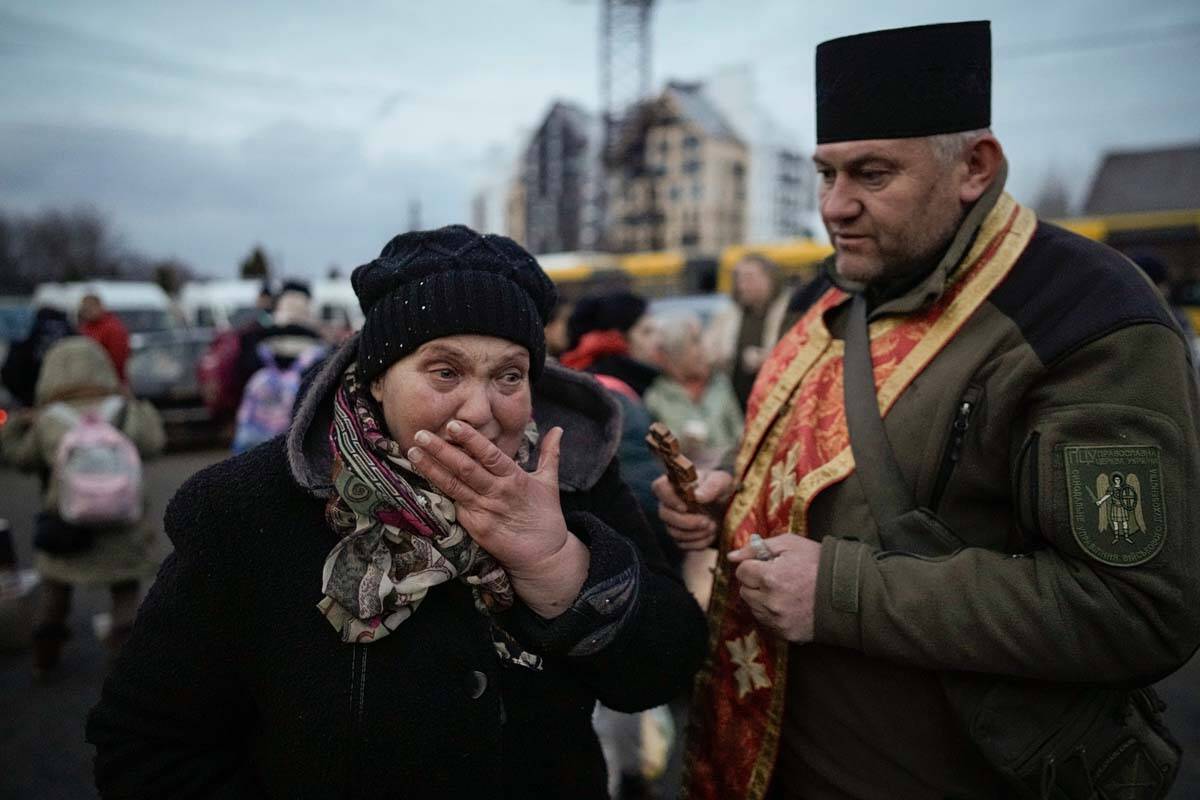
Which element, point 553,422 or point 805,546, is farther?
point 553,422

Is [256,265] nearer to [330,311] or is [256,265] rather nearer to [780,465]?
[330,311]

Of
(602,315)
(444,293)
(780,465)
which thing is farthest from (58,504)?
(780,465)

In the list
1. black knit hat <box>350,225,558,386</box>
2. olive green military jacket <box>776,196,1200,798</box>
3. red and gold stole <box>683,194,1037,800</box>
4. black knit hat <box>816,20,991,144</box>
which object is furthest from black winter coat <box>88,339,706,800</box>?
black knit hat <box>816,20,991,144</box>

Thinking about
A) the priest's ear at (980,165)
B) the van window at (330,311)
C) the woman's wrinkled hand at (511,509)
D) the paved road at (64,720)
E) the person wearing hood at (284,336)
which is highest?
the priest's ear at (980,165)

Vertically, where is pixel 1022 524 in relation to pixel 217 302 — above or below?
below

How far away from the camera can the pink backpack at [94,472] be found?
12.7ft

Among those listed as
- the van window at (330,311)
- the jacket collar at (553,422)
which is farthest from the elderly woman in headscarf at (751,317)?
the van window at (330,311)

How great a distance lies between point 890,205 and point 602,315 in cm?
252

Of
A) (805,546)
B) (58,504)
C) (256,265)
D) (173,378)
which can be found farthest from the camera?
(256,265)

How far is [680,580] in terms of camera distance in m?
1.71

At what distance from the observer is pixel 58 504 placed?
3.97 metres

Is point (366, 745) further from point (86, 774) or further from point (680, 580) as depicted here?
point (86, 774)

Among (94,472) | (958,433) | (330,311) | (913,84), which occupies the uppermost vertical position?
(913,84)

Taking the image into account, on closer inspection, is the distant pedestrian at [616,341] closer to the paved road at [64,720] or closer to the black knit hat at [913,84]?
the black knit hat at [913,84]
